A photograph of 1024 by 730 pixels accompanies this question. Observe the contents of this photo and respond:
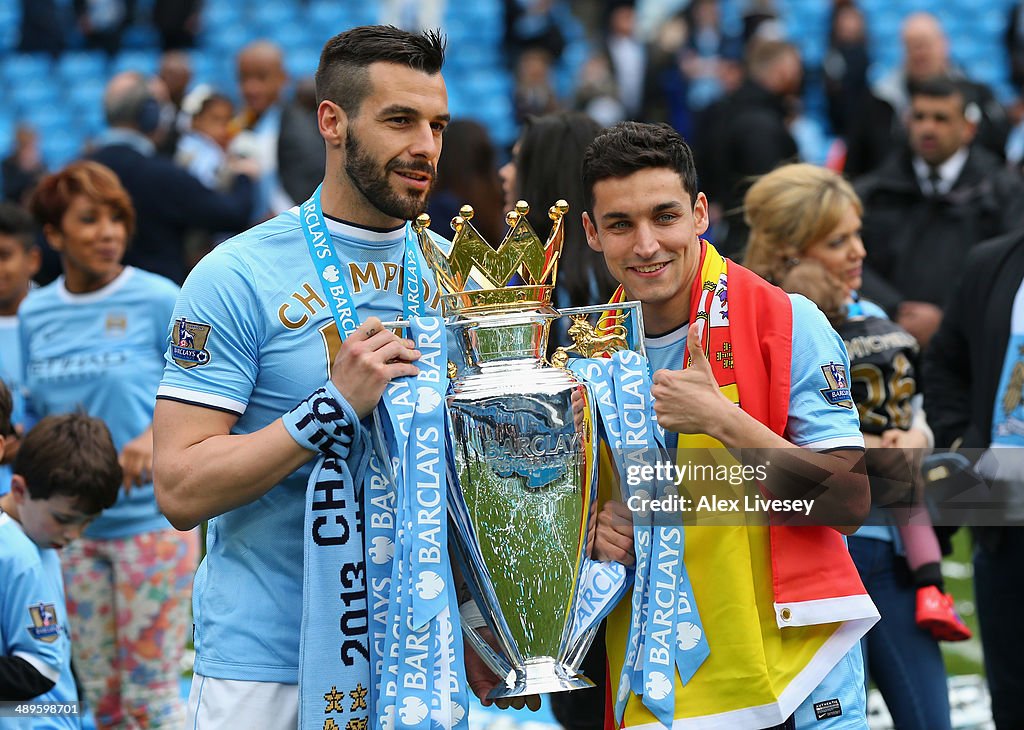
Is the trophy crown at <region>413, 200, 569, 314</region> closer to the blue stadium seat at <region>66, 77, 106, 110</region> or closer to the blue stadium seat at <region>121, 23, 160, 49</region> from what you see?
the blue stadium seat at <region>66, 77, 106, 110</region>

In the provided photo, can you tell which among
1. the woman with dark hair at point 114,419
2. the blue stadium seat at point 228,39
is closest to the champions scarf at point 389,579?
the woman with dark hair at point 114,419

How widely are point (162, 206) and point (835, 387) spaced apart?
4.46m

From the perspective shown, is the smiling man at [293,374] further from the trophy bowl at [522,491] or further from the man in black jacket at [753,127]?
the man in black jacket at [753,127]

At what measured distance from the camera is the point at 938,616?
370cm

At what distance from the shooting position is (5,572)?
3.41 m

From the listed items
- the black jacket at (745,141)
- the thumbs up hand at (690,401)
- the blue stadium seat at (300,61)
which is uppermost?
the blue stadium seat at (300,61)

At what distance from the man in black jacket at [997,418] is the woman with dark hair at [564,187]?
1213 millimetres

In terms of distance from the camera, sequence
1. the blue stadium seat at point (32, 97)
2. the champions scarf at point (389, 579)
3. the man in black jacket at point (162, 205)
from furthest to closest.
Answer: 1. the blue stadium seat at point (32, 97)
2. the man in black jacket at point (162, 205)
3. the champions scarf at point (389, 579)

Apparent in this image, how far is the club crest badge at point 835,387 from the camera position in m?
2.65

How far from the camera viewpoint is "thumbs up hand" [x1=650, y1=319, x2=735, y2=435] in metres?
2.50

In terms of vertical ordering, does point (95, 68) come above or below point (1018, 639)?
above

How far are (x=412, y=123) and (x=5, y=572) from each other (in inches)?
61.9

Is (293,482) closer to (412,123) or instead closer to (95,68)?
(412,123)

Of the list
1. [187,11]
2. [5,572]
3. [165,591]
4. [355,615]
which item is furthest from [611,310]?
[187,11]
